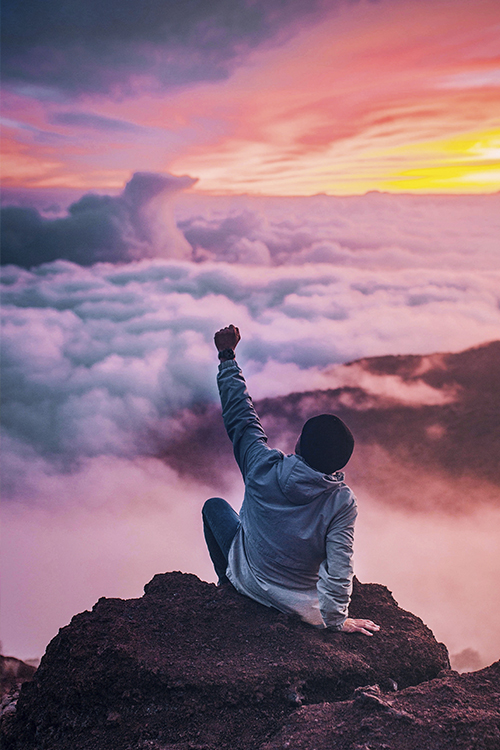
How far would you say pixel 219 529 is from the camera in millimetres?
4172

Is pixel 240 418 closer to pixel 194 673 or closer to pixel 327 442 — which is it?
pixel 327 442

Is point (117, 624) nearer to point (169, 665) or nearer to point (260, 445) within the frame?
point (169, 665)

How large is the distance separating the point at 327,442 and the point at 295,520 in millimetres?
600

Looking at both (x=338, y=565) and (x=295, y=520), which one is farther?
(x=295, y=520)

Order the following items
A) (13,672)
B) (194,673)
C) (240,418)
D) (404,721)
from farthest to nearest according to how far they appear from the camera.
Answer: (13,672) < (240,418) < (194,673) < (404,721)

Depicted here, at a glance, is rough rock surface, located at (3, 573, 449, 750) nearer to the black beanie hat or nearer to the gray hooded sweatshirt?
the gray hooded sweatshirt

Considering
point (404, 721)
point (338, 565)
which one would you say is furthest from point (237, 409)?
point (404, 721)

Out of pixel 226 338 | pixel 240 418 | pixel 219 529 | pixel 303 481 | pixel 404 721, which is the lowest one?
pixel 404 721

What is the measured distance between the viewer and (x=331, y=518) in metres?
3.37

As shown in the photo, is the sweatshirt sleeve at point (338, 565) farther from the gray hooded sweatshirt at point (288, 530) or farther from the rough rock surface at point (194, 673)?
the rough rock surface at point (194, 673)

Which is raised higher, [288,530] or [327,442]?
[327,442]

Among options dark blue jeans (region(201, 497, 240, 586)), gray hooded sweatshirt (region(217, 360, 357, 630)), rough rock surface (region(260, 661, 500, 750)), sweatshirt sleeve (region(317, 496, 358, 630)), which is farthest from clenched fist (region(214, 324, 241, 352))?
rough rock surface (region(260, 661, 500, 750))

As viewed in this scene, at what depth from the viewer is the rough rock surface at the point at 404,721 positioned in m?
2.61

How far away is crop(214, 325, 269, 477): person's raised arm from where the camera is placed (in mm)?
3781
